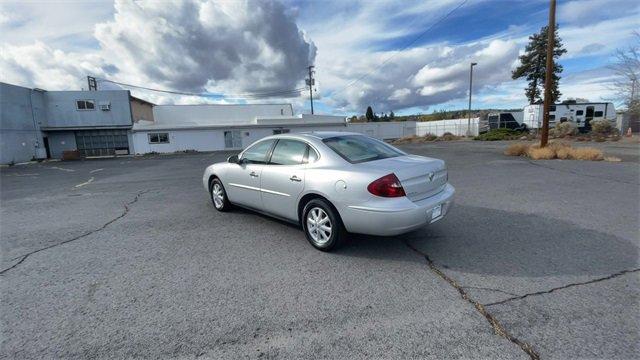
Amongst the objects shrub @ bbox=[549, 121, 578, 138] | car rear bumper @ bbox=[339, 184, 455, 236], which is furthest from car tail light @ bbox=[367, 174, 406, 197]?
shrub @ bbox=[549, 121, 578, 138]

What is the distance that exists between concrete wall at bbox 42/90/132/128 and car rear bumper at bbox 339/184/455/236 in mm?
33931

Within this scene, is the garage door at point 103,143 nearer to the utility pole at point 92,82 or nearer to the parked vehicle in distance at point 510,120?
the utility pole at point 92,82

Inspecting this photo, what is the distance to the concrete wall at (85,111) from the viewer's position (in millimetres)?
29297

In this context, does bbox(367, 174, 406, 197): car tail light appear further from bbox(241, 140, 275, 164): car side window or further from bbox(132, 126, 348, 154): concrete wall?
bbox(132, 126, 348, 154): concrete wall

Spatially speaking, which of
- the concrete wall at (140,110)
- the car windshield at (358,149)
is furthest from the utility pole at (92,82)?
the car windshield at (358,149)

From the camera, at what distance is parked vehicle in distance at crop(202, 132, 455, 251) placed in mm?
3482

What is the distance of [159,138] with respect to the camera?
1262 inches

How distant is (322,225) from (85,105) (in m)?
35.5

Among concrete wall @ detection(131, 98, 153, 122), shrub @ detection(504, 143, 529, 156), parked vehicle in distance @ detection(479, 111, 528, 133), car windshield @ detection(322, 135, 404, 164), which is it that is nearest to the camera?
car windshield @ detection(322, 135, 404, 164)

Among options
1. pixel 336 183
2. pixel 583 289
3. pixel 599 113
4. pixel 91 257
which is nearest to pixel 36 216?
pixel 91 257

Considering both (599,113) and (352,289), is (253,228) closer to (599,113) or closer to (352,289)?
(352,289)

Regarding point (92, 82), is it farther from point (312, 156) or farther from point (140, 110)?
point (312, 156)

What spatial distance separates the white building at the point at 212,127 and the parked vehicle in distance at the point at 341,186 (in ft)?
98.8

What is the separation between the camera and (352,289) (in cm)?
306
